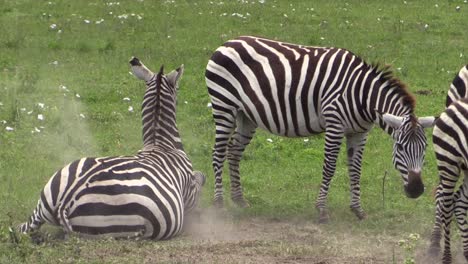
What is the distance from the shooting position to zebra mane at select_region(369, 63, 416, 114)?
10469mm

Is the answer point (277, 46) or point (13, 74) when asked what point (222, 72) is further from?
point (13, 74)

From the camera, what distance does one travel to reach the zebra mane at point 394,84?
10.5 m

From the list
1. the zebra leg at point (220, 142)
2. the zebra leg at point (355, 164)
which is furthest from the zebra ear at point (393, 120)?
the zebra leg at point (220, 142)

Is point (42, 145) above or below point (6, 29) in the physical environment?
below

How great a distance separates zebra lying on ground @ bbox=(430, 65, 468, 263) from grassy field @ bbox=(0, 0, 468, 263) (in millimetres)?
701

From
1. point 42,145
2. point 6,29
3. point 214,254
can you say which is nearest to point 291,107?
point 214,254

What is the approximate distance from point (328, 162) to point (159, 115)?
1913 millimetres

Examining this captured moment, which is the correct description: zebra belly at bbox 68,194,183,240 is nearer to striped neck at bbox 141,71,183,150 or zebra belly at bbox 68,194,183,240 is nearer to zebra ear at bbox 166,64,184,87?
striped neck at bbox 141,71,183,150

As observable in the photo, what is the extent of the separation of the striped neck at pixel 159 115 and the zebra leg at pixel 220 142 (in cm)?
97

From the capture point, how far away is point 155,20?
2103 cm

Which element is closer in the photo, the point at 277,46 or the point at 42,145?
the point at 277,46

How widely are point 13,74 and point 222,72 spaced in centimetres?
630

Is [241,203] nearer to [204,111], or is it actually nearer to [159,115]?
[159,115]

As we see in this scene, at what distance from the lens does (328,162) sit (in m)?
11.2
